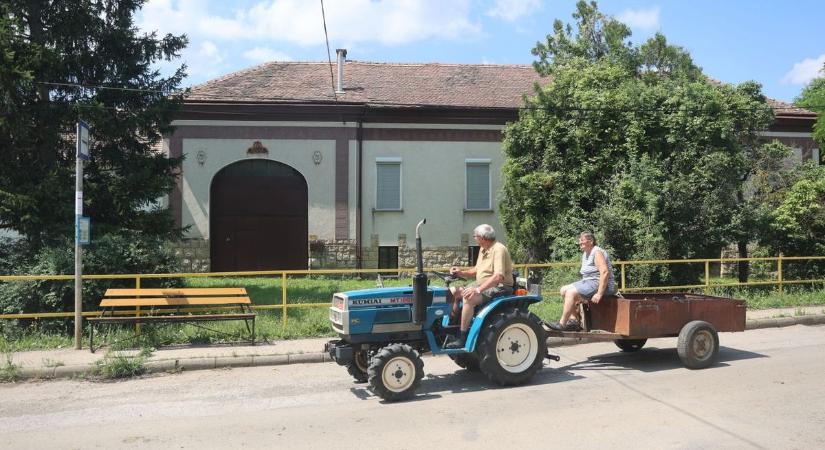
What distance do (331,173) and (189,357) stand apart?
13.7 meters

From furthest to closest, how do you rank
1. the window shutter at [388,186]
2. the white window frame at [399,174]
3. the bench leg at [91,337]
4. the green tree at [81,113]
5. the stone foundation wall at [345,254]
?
the window shutter at [388,186] → the white window frame at [399,174] → the stone foundation wall at [345,254] → the green tree at [81,113] → the bench leg at [91,337]

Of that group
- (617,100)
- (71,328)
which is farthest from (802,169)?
(71,328)

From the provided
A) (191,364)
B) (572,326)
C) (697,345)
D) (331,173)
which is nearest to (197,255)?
(331,173)

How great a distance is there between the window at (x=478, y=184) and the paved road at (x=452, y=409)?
14.5 m

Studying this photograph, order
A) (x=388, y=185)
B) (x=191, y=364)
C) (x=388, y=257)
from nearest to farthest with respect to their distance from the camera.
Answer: (x=191, y=364) → (x=388, y=185) → (x=388, y=257)

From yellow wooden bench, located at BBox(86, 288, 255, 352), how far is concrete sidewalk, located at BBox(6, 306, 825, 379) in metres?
0.43

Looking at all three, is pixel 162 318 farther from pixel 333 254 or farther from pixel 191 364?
pixel 333 254

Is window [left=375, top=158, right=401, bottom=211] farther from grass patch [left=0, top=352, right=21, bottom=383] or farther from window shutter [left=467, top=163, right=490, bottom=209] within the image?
grass patch [left=0, top=352, right=21, bottom=383]

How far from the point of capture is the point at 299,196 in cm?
2273

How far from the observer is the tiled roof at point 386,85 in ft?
73.9

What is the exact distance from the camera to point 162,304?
33.5ft

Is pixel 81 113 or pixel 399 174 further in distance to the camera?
pixel 399 174

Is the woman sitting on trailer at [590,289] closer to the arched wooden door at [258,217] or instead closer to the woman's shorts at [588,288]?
the woman's shorts at [588,288]

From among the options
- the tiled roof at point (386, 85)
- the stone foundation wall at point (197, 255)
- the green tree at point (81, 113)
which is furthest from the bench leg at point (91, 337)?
the tiled roof at point (386, 85)
